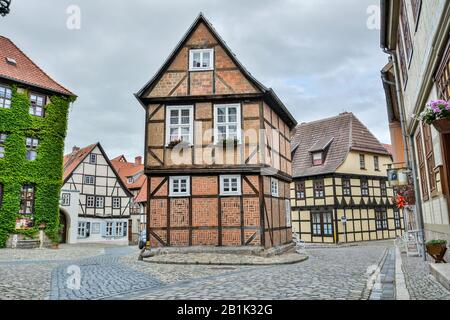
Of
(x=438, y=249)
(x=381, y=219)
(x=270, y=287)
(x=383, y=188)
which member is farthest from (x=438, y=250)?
(x=383, y=188)

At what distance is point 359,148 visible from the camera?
92.5ft

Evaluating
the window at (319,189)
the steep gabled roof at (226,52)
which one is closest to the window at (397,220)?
the window at (319,189)

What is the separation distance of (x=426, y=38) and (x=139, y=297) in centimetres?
747

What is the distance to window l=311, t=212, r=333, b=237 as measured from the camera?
26.5 m

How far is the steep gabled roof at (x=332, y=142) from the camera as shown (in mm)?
27766

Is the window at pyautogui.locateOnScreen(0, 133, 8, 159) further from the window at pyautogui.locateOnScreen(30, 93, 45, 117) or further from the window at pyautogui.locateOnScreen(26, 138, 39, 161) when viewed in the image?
the window at pyautogui.locateOnScreen(30, 93, 45, 117)

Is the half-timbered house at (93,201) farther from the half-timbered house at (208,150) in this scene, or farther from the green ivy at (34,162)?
the half-timbered house at (208,150)

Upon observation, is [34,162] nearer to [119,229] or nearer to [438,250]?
[119,229]

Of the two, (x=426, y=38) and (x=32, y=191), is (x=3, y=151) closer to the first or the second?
(x=32, y=191)

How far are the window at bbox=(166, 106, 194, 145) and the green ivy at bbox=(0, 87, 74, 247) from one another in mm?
11348

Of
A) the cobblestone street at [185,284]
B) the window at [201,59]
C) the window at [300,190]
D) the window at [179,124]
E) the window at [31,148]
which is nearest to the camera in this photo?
the cobblestone street at [185,284]

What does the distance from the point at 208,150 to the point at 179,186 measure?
1835mm

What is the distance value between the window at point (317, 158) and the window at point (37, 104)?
61.5 feet
